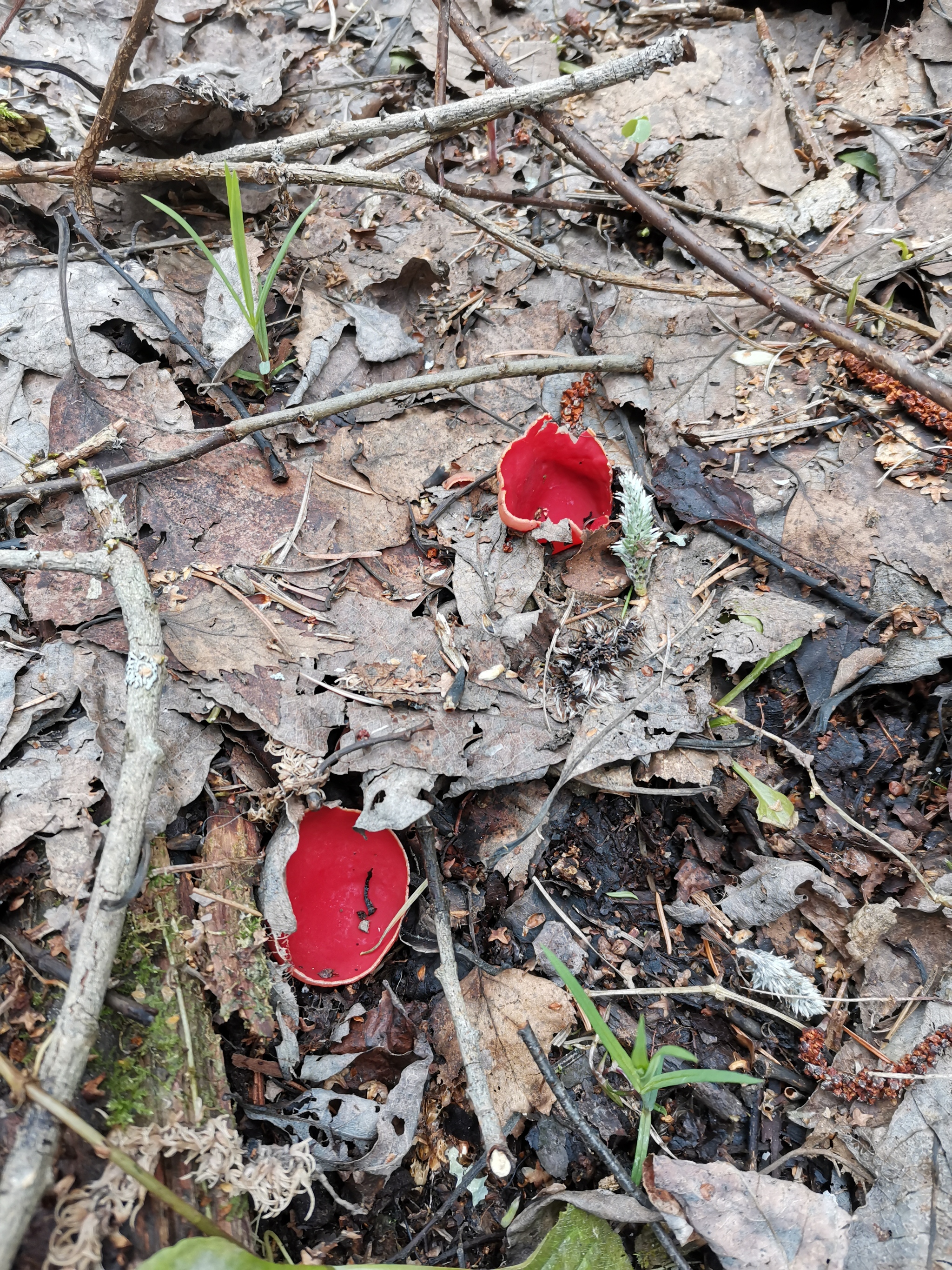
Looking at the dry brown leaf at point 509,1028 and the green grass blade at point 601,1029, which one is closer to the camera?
the green grass blade at point 601,1029

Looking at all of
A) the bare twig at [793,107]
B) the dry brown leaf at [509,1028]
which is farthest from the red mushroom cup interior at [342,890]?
the bare twig at [793,107]

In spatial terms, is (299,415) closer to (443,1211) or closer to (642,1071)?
(642,1071)

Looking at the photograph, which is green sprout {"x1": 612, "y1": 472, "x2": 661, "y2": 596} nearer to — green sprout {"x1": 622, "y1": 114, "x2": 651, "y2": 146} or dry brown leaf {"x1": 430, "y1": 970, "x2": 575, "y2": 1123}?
dry brown leaf {"x1": 430, "y1": 970, "x2": 575, "y2": 1123}

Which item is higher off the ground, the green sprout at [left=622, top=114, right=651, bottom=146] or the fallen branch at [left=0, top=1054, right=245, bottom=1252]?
the green sprout at [left=622, top=114, right=651, bottom=146]

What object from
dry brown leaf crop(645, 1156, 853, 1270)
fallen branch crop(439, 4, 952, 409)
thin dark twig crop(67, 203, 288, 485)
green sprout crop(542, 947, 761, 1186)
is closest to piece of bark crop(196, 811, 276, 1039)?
green sprout crop(542, 947, 761, 1186)

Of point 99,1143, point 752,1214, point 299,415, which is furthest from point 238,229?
point 752,1214

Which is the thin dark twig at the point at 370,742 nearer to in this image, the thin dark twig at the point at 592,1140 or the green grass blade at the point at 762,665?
the thin dark twig at the point at 592,1140

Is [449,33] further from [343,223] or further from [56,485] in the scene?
[56,485]
